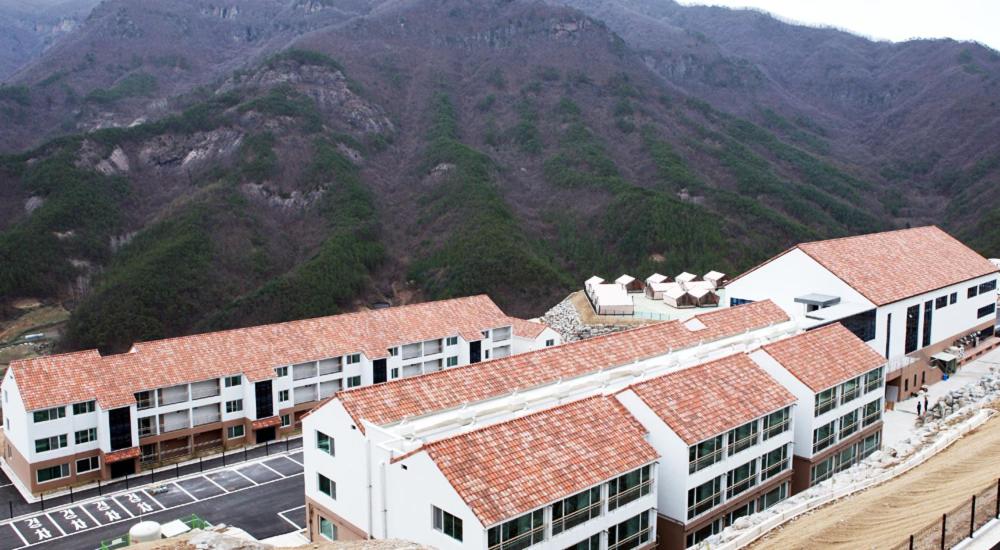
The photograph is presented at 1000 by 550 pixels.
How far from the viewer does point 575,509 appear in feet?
78.5

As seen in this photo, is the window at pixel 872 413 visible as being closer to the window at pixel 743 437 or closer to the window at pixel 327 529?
the window at pixel 743 437

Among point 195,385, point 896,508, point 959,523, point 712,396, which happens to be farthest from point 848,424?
point 195,385

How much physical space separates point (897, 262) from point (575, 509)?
121ft

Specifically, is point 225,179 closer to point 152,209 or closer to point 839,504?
point 152,209

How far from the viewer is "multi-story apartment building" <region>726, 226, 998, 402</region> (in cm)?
4572

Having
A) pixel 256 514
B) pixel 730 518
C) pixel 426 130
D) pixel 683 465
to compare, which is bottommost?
pixel 256 514

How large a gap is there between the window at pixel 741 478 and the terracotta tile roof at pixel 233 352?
88.6 feet

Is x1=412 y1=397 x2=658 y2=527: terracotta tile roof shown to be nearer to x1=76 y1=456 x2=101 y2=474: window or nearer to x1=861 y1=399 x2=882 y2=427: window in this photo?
x1=861 y1=399 x2=882 y2=427: window

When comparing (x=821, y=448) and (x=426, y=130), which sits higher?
(x=426, y=130)

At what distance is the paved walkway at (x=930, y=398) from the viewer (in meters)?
40.4

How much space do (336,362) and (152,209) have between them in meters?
66.9

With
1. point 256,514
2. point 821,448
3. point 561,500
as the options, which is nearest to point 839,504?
point 821,448

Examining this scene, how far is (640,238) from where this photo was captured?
93.8m

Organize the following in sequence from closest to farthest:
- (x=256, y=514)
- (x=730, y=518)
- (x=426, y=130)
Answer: (x=730, y=518) → (x=256, y=514) → (x=426, y=130)
